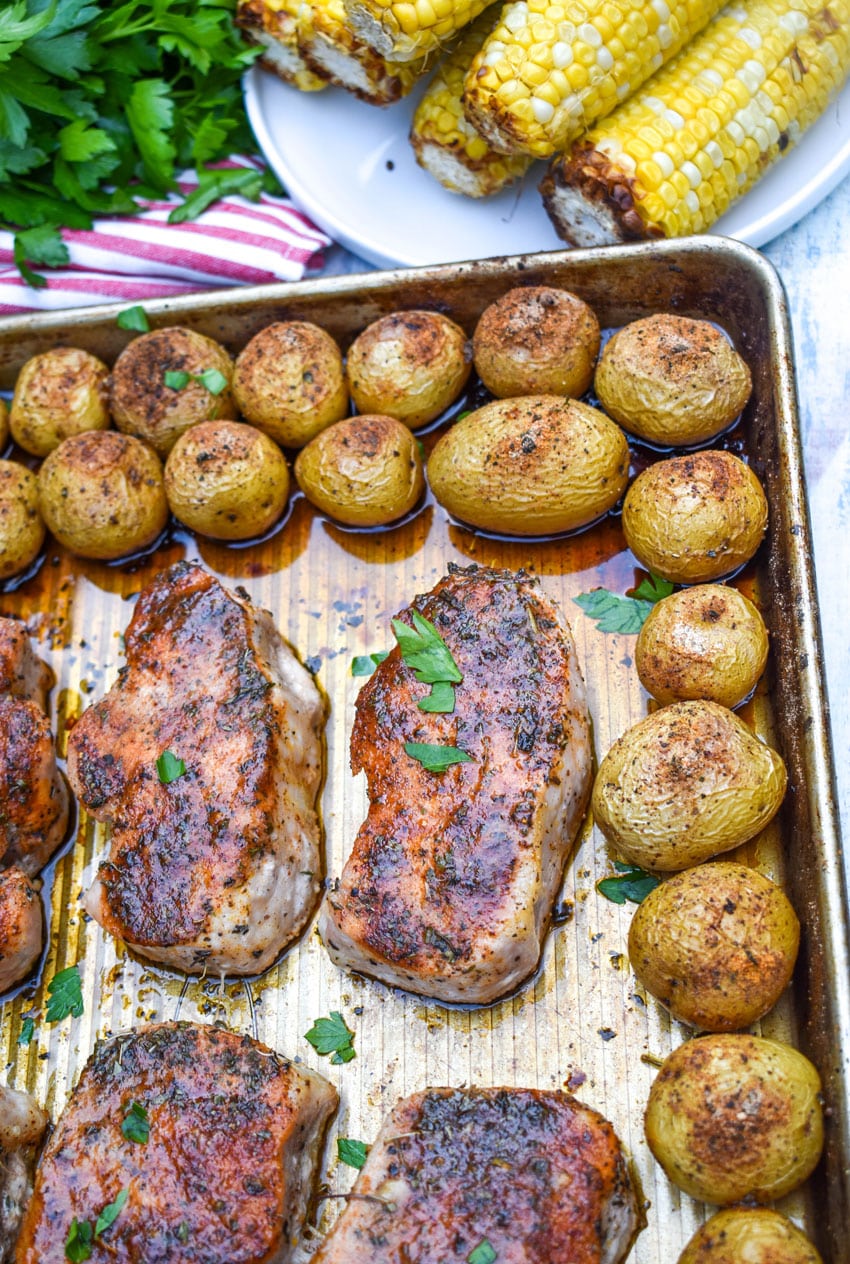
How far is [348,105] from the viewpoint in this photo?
12.9ft

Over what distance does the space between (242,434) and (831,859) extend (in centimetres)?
196

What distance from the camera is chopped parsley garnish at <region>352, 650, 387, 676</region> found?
334 cm

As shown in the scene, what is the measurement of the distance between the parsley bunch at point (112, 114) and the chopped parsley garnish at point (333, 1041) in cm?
253

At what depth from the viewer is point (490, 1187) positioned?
2.64 meters

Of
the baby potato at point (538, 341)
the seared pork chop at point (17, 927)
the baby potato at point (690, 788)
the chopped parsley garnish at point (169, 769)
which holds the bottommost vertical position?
the seared pork chop at point (17, 927)

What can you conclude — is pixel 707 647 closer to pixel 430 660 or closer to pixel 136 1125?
pixel 430 660

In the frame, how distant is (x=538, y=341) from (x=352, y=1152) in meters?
2.19

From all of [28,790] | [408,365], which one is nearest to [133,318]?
[408,365]

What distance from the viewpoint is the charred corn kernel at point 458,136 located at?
359 cm

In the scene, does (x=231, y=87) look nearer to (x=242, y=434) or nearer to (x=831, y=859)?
(x=242, y=434)

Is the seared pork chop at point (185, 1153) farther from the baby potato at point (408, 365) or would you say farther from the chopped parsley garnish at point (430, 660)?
the baby potato at point (408, 365)

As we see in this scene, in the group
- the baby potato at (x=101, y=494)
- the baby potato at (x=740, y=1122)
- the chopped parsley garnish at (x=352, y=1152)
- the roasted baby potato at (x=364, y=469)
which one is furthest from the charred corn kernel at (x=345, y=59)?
the chopped parsley garnish at (x=352, y=1152)

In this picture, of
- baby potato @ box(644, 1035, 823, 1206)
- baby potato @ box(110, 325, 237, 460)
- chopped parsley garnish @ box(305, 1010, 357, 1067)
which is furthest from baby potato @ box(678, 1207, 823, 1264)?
baby potato @ box(110, 325, 237, 460)

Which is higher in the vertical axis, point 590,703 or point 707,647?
point 707,647
